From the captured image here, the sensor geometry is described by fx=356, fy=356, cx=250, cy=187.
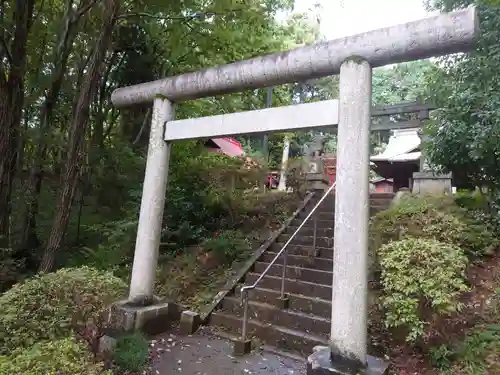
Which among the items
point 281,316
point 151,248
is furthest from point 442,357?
point 151,248

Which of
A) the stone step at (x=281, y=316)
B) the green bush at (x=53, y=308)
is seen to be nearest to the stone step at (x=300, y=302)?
the stone step at (x=281, y=316)

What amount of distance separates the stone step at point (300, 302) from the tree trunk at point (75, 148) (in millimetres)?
2858

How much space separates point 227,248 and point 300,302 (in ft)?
6.39

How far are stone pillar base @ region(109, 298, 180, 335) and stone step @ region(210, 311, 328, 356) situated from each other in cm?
80

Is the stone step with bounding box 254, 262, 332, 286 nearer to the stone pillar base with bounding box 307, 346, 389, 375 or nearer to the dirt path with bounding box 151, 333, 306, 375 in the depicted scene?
the dirt path with bounding box 151, 333, 306, 375

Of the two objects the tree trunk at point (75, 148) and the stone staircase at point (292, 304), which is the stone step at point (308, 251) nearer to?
the stone staircase at point (292, 304)

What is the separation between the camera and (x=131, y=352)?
12.3 ft

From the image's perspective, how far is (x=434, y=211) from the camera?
202 inches

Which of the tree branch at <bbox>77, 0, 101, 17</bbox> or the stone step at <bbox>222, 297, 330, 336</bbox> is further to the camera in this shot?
the tree branch at <bbox>77, 0, 101, 17</bbox>

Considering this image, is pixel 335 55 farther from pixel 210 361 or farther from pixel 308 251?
pixel 210 361

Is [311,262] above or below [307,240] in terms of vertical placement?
below

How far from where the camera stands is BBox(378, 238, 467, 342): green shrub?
346cm

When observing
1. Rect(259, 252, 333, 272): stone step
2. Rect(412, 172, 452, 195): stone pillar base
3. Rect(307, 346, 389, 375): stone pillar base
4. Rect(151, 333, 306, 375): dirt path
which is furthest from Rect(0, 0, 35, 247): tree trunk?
Rect(412, 172, 452, 195): stone pillar base

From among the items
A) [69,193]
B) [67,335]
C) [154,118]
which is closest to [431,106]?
[154,118]
